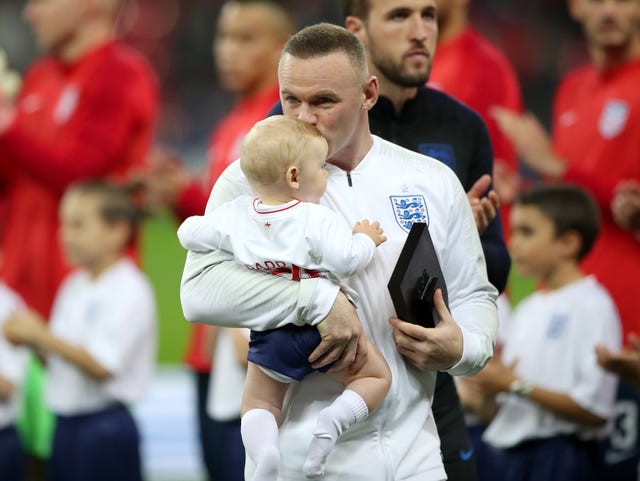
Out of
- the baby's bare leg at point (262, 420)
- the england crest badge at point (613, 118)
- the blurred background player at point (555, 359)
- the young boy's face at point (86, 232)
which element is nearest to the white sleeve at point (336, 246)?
the baby's bare leg at point (262, 420)

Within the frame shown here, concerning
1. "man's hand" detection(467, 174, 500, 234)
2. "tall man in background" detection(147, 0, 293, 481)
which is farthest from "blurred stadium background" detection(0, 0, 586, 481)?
"man's hand" detection(467, 174, 500, 234)

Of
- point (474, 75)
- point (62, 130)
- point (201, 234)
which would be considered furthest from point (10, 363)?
point (201, 234)

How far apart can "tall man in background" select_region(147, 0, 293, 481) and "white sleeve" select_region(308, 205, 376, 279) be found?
3.03m

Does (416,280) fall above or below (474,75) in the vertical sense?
above

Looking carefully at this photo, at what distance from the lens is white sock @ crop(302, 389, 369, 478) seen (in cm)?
291

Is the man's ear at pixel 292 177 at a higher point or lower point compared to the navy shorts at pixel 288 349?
higher

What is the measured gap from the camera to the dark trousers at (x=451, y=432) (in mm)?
3555

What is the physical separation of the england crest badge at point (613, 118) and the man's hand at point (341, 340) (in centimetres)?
297

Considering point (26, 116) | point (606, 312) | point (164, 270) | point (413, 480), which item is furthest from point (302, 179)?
point (164, 270)

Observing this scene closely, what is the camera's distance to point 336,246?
287 centimetres

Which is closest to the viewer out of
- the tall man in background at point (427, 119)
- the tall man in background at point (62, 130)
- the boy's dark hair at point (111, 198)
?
the tall man in background at point (427, 119)

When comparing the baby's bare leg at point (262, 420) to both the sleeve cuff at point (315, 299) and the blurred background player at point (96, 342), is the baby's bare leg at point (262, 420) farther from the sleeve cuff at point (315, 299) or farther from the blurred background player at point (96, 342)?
the blurred background player at point (96, 342)

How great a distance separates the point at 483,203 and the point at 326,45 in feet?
2.58

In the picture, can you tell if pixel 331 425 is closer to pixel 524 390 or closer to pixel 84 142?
pixel 524 390
